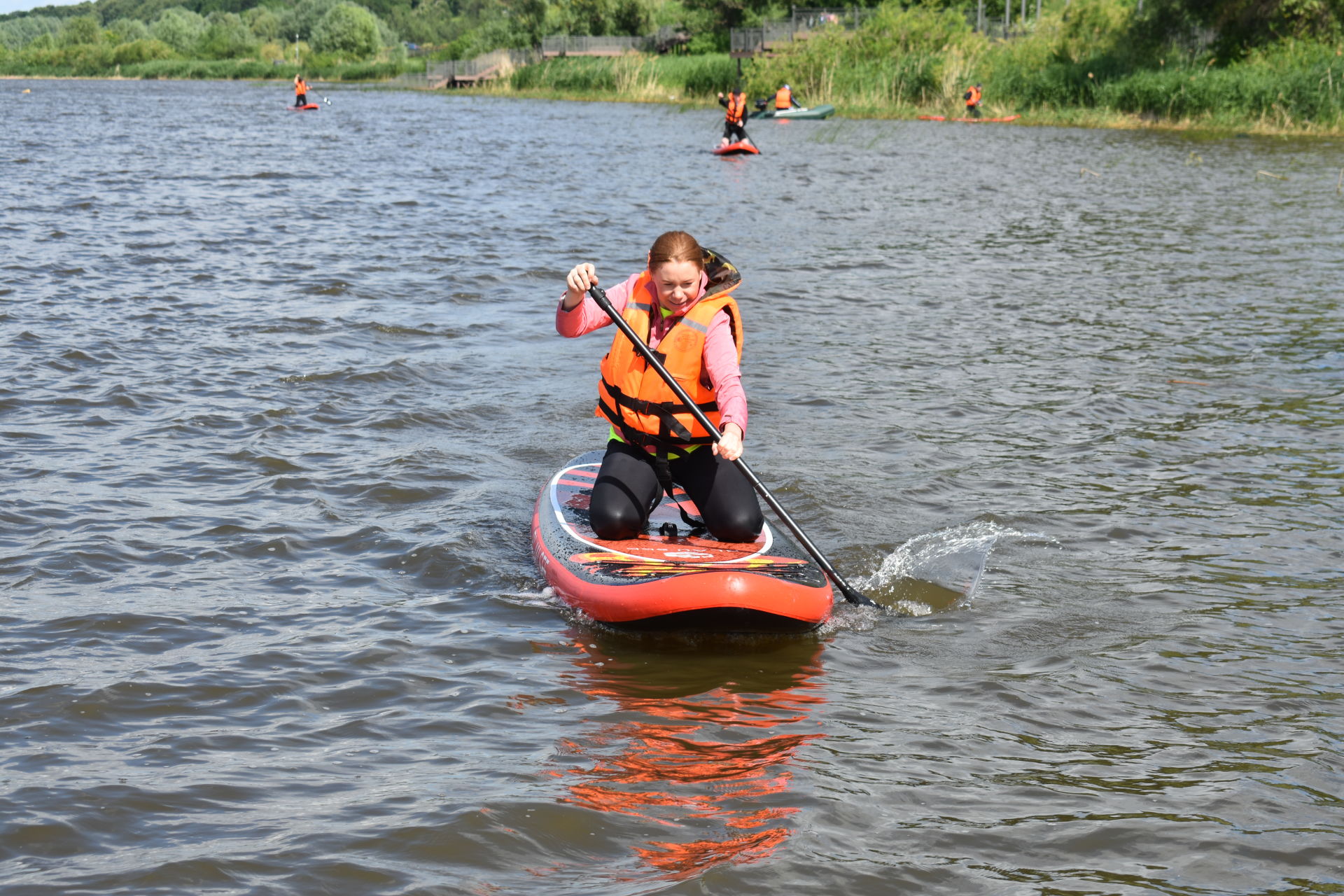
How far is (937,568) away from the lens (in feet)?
18.8

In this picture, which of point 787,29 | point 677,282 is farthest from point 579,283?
point 787,29

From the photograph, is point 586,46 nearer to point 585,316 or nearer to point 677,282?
point 585,316

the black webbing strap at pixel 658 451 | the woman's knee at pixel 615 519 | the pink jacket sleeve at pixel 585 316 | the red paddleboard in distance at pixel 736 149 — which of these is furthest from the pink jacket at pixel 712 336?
the red paddleboard in distance at pixel 736 149

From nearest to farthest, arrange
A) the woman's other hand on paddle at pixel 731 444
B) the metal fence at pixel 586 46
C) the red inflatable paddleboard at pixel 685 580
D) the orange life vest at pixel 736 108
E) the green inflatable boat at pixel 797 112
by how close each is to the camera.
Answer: the red inflatable paddleboard at pixel 685 580, the woman's other hand on paddle at pixel 731 444, the orange life vest at pixel 736 108, the green inflatable boat at pixel 797 112, the metal fence at pixel 586 46

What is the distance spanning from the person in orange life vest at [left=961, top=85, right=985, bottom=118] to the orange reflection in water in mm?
30547

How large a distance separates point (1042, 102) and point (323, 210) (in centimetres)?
2247

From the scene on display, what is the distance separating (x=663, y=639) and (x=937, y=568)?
1.52 m

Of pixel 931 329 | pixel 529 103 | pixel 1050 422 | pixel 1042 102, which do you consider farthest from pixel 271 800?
pixel 529 103

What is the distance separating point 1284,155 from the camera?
2358 centimetres

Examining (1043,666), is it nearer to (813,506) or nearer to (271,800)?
(813,506)

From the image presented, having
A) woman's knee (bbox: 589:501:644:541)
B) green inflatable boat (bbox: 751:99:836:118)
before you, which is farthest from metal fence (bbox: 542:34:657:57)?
woman's knee (bbox: 589:501:644:541)

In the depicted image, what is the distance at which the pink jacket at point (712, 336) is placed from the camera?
5.14 m

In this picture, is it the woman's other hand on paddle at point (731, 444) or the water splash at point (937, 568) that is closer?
the woman's other hand on paddle at point (731, 444)

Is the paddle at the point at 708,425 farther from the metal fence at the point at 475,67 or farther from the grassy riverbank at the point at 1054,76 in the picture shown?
the metal fence at the point at 475,67
